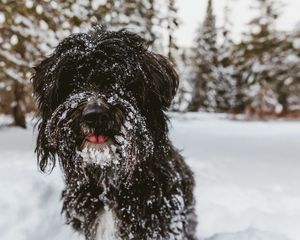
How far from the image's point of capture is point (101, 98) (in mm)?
2527

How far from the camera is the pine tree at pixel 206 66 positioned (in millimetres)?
30109

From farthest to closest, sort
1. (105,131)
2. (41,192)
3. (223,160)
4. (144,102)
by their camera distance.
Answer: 1. (223,160)
2. (41,192)
3. (144,102)
4. (105,131)

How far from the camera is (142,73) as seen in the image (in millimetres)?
2908

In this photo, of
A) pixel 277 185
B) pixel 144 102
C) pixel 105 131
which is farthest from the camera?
pixel 277 185

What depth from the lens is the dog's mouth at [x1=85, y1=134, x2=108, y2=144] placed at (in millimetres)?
2521

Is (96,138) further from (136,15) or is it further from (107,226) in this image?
(136,15)

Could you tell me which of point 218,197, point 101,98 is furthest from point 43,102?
point 218,197

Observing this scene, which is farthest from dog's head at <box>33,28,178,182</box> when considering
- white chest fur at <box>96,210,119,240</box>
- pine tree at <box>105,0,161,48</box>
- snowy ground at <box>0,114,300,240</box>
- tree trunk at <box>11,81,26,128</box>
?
tree trunk at <box>11,81,26,128</box>

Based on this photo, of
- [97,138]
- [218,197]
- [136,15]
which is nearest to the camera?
[97,138]

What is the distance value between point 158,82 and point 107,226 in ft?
3.39

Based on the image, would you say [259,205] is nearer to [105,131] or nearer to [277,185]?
[277,185]

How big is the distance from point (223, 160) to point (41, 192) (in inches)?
129

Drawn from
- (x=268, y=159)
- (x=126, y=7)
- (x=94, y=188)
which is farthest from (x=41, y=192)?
(x=268, y=159)

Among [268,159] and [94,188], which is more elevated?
[94,188]
